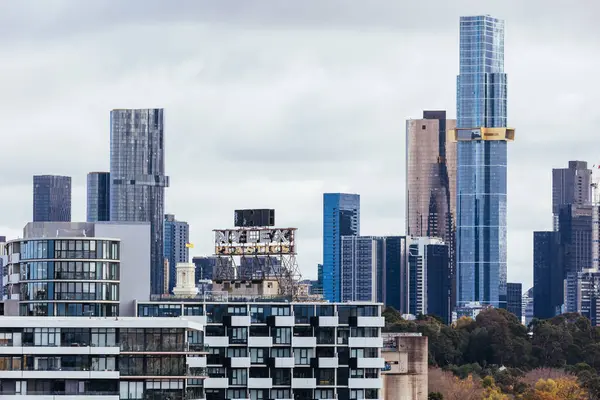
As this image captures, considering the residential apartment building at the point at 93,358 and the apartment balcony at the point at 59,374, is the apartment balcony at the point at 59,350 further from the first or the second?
the apartment balcony at the point at 59,374

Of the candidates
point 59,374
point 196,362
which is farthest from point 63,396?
point 196,362

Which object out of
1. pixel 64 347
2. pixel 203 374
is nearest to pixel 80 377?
pixel 64 347

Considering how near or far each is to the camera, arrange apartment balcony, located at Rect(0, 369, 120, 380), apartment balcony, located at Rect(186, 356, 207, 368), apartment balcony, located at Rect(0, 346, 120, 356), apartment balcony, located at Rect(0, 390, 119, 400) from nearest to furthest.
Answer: apartment balcony, located at Rect(0, 390, 119, 400)
apartment balcony, located at Rect(0, 369, 120, 380)
apartment balcony, located at Rect(0, 346, 120, 356)
apartment balcony, located at Rect(186, 356, 207, 368)

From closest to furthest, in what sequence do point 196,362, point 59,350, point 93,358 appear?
point 93,358 < point 59,350 < point 196,362

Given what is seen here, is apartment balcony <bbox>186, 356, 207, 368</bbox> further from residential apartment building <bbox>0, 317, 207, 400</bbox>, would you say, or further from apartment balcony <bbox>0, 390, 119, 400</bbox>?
apartment balcony <bbox>0, 390, 119, 400</bbox>

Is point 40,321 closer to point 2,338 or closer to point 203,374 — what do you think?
point 2,338

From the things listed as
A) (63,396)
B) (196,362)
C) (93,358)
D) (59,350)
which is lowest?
(63,396)

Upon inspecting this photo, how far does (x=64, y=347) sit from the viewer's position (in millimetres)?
170875

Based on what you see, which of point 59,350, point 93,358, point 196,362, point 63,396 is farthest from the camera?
point 196,362

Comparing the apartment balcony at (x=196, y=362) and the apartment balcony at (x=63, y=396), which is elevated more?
the apartment balcony at (x=196, y=362)

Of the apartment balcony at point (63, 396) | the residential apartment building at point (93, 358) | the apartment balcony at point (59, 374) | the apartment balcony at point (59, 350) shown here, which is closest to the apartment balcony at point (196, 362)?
the residential apartment building at point (93, 358)

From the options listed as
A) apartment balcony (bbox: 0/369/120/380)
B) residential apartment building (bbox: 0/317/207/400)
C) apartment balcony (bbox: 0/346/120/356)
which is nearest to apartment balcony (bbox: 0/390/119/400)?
residential apartment building (bbox: 0/317/207/400)

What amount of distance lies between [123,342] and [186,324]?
16.0 feet

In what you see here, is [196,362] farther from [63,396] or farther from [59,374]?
[63,396]
